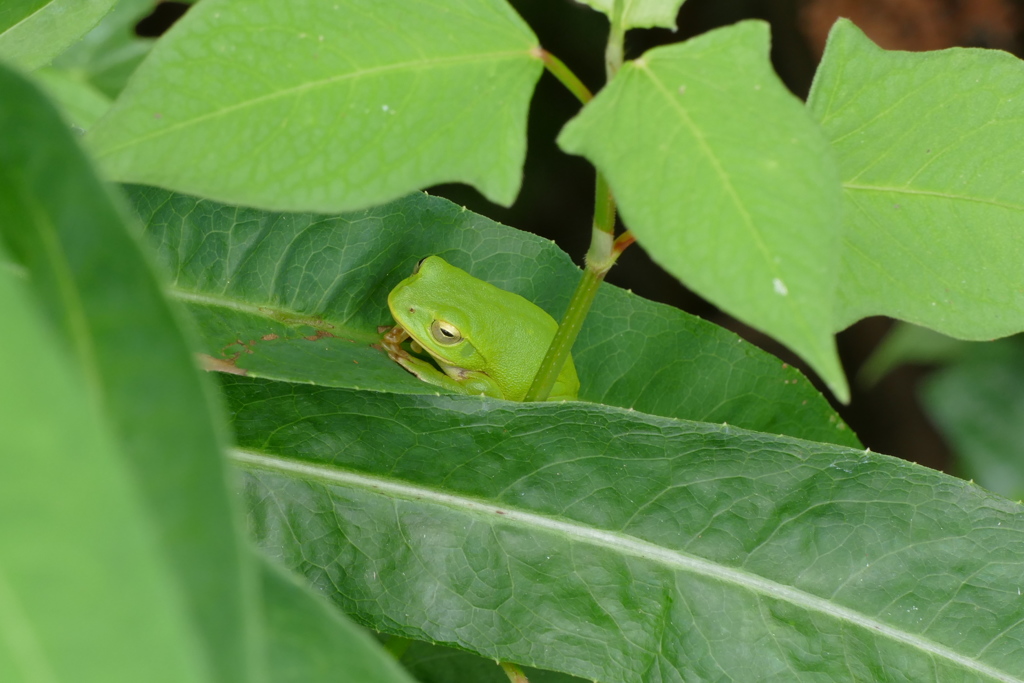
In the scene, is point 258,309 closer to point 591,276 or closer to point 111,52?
point 591,276

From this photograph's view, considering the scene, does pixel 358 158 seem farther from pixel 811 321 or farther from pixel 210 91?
pixel 811 321

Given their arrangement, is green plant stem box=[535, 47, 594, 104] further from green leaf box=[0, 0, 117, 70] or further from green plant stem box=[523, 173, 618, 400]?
green leaf box=[0, 0, 117, 70]

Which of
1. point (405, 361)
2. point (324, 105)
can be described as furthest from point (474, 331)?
point (324, 105)

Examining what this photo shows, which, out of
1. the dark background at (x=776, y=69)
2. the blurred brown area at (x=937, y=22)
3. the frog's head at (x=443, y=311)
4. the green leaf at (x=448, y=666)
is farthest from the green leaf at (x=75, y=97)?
the blurred brown area at (x=937, y=22)

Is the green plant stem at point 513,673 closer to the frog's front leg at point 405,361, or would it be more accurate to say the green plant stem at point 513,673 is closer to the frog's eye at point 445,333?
the frog's front leg at point 405,361

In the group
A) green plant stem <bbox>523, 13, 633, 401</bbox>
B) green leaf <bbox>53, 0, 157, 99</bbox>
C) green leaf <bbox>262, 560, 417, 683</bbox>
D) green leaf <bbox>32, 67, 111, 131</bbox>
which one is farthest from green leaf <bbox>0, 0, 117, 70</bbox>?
green leaf <bbox>53, 0, 157, 99</bbox>
